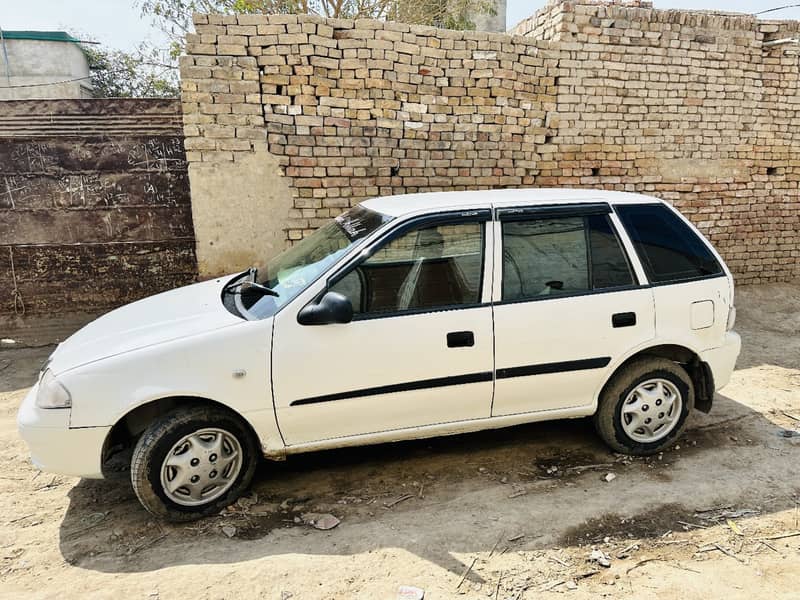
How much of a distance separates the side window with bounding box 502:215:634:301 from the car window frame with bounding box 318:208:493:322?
0.13 m

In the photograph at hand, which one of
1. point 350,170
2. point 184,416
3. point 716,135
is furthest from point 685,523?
point 716,135

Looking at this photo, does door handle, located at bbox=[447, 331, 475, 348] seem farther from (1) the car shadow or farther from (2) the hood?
(2) the hood

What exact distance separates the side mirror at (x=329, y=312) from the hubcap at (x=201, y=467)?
2.55 feet

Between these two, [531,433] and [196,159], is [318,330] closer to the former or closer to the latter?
[531,433]

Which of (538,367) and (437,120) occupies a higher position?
(437,120)

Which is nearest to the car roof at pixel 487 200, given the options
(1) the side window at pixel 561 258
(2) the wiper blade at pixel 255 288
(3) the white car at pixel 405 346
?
(3) the white car at pixel 405 346

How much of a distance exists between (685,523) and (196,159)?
17.8ft

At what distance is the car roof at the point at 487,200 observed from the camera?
10.8 feet

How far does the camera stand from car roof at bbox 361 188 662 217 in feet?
10.8

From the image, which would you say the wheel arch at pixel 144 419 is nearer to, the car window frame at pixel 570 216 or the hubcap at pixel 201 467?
the hubcap at pixel 201 467

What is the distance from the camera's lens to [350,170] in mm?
6227

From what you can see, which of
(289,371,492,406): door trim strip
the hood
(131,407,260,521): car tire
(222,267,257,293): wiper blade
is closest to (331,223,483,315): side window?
(289,371,492,406): door trim strip

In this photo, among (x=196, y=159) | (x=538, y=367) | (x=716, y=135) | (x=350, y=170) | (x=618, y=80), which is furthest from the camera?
(x=716, y=135)

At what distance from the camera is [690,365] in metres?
3.71
